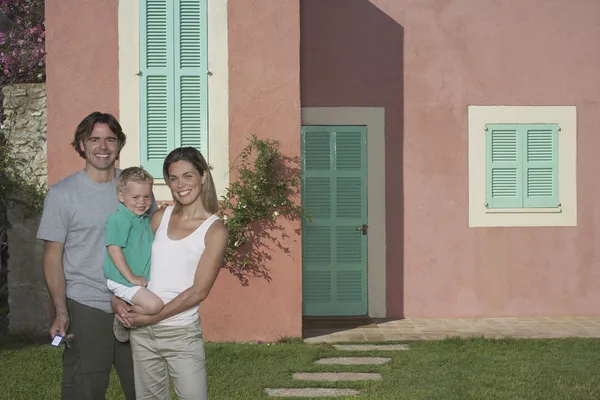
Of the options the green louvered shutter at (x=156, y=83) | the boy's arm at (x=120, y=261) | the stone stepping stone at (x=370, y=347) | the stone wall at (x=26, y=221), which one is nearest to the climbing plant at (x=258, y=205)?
the green louvered shutter at (x=156, y=83)

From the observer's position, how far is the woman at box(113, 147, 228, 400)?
8.98 feet

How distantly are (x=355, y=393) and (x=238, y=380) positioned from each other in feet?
2.78

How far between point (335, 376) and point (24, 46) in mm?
4807

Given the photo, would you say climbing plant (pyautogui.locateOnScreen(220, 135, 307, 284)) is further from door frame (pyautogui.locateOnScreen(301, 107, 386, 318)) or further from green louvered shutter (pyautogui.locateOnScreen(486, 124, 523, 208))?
green louvered shutter (pyautogui.locateOnScreen(486, 124, 523, 208))

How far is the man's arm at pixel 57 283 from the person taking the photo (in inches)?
118

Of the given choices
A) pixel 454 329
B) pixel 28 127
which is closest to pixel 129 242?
pixel 28 127

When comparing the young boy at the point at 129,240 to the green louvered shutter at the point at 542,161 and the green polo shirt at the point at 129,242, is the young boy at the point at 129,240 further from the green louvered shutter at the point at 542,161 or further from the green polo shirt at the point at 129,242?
the green louvered shutter at the point at 542,161

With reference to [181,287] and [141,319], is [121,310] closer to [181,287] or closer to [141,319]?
[141,319]

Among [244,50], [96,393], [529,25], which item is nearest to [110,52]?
[244,50]

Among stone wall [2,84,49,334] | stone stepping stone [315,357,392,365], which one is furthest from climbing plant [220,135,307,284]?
stone wall [2,84,49,334]

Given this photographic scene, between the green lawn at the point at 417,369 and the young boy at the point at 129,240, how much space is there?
194 cm

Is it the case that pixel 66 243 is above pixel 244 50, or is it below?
below

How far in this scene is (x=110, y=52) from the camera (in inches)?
252

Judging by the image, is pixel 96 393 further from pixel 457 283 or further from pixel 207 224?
pixel 457 283
